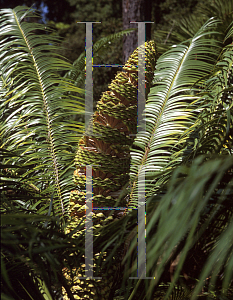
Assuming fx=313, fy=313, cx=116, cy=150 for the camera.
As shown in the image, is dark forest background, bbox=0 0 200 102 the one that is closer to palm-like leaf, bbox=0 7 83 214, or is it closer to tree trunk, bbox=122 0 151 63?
tree trunk, bbox=122 0 151 63

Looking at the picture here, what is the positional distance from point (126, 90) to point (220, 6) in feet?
6.82

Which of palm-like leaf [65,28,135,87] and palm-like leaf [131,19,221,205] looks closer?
palm-like leaf [131,19,221,205]

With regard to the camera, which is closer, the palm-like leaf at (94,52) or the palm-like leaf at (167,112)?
the palm-like leaf at (167,112)

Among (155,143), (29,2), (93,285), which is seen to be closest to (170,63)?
(155,143)

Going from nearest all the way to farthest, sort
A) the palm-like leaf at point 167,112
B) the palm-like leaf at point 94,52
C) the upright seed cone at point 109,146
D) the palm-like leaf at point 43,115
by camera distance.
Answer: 1. the upright seed cone at point 109,146
2. the palm-like leaf at point 43,115
3. the palm-like leaf at point 167,112
4. the palm-like leaf at point 94,52

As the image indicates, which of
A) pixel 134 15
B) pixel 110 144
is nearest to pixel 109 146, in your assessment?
pixel 110 144

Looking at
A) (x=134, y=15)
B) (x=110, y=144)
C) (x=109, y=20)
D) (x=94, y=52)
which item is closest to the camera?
(x=110, y=144)

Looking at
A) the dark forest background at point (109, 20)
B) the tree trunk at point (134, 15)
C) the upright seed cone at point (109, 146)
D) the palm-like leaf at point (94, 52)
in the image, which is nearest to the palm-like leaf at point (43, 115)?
the upright seed cone at point (109, 146)

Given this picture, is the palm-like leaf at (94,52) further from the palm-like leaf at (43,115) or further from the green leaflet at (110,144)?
the green leaflet at (110,144)

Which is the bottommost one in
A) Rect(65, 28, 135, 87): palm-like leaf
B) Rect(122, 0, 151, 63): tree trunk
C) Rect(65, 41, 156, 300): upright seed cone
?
Rect(65, 41, 156, 300): upright seed cone

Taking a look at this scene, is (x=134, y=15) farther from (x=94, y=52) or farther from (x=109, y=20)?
(x=109, y=20)

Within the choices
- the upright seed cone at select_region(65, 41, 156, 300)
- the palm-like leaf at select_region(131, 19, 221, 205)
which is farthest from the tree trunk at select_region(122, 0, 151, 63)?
the upright seed cone at select_region(65, 41, 156, 300)

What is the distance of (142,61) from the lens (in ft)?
6.58

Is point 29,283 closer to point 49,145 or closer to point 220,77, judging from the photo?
point 49,145
